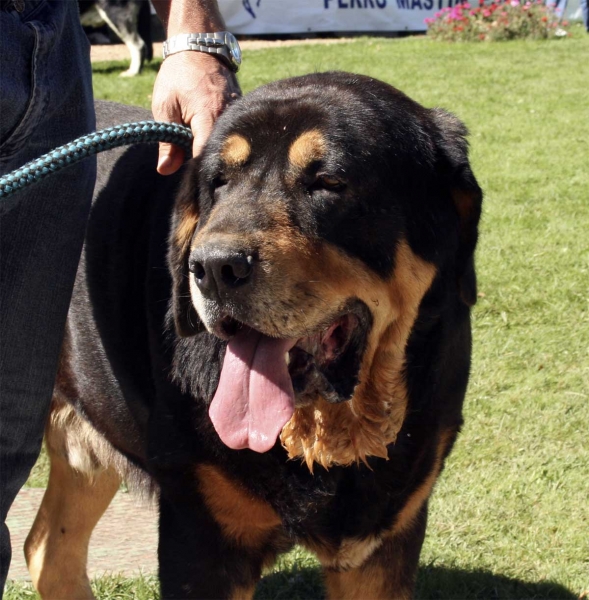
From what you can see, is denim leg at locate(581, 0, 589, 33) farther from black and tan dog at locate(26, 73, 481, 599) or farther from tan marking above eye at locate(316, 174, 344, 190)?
tan marking above eye at locate(316, 174, 344, 190)

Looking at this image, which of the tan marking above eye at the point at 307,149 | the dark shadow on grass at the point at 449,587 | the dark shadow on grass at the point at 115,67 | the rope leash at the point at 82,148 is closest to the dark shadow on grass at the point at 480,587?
the dark shadow on grass at the point at 449,587

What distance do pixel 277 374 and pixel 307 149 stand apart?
0.60 metres

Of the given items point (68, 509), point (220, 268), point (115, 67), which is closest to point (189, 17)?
point (220, 268)

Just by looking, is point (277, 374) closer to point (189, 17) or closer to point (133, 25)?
point (189, 17)

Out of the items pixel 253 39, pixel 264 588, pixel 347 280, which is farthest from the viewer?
pixel 253 39

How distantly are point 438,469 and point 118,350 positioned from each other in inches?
42.3

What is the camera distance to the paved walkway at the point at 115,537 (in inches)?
138

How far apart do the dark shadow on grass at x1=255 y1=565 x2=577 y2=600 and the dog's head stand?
106cm

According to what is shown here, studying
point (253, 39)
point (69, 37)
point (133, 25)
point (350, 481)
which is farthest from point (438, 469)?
point (253, 39)

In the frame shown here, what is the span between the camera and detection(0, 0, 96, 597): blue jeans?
214 cm

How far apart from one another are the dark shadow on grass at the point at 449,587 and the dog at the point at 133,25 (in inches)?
406

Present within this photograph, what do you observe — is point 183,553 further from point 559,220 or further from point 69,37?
point 559,220

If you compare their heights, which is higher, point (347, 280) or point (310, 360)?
point (347, 280)

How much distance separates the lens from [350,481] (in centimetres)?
256
